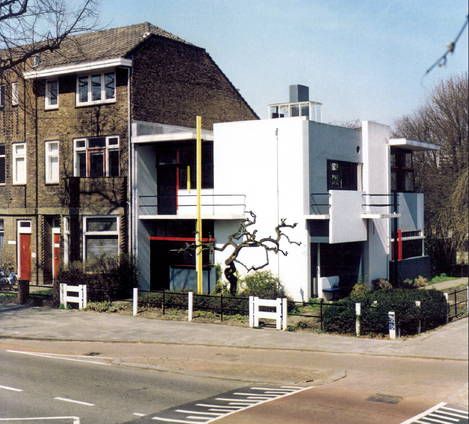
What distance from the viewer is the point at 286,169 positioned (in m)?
25.5

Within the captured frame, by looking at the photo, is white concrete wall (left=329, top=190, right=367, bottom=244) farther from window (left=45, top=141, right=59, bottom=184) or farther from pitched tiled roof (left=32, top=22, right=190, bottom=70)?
window (left=45, top=141, right=59, bottom=184)

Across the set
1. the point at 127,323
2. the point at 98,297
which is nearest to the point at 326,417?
the point at 127,323

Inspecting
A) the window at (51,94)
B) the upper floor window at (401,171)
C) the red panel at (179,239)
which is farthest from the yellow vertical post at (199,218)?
the upper floor window at (401,171)

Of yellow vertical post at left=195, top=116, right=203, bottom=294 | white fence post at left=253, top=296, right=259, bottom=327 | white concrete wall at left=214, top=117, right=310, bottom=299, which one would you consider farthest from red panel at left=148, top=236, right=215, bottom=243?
white fence post at left=253, top=296, right=259, bottom=327

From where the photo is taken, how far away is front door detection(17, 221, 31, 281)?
3134cm

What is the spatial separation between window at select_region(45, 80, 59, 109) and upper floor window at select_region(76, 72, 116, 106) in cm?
130

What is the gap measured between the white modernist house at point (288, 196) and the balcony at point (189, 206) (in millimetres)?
41

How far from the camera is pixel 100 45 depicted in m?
30.1

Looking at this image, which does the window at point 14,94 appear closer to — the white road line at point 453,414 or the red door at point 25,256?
the red door at point 25,256

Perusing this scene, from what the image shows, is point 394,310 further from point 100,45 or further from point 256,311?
point 100,45

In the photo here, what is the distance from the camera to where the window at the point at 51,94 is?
1182 inches

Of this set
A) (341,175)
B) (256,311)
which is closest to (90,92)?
(341,175)

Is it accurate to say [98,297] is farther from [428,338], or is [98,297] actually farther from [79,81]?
[428,338]

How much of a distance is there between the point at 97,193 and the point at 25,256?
560 centimetres
